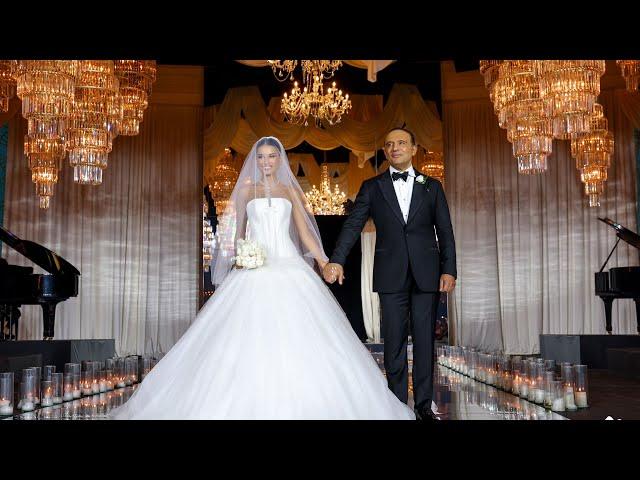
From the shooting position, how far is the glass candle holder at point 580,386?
513cm

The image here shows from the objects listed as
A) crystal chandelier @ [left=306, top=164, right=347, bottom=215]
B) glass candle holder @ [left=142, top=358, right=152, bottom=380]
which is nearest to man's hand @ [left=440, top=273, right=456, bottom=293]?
glass candle holder @ [left=142, top=358, right=152, bottom=380]

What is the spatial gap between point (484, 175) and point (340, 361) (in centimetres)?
864

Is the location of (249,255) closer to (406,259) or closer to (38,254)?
(406,259)

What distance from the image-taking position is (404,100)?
40.1ft

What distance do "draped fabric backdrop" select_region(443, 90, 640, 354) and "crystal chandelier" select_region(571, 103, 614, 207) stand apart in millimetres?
2051

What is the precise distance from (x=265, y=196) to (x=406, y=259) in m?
0.96

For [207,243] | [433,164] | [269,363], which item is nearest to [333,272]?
[269,363]

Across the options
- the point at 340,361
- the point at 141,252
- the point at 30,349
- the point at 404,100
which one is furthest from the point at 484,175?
the point at 340,361

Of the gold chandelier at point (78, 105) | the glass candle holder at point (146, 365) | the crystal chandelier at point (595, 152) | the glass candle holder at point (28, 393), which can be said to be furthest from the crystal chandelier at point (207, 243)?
the glass candle holder at point (28, 393)

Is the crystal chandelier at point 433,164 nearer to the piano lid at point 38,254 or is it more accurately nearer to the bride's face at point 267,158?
the piano lid at point 38,254

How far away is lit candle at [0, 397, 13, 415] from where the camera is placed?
15.5 feet

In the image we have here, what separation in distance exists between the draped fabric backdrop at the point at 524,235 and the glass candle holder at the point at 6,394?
806 centimetres

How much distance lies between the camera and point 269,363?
3699 mm
